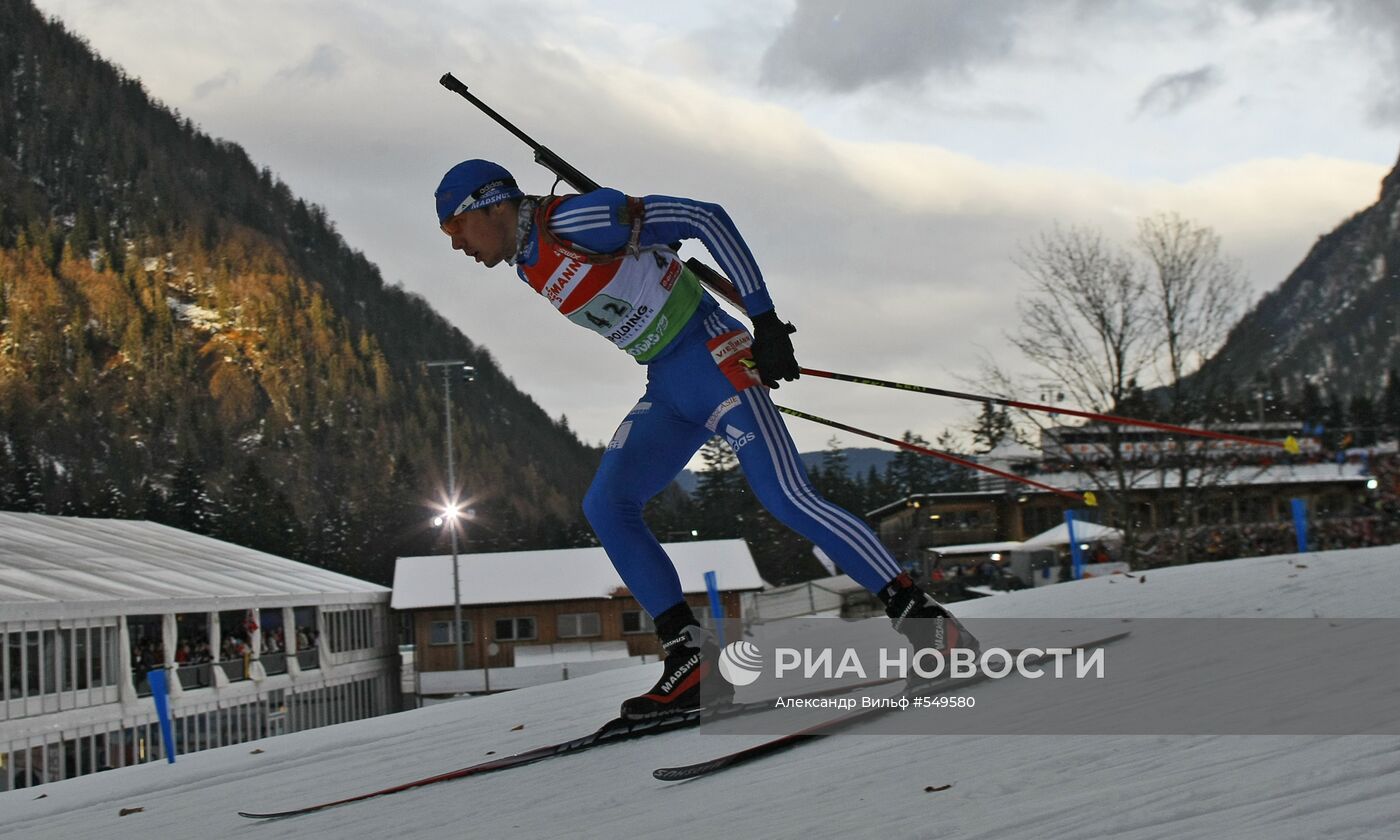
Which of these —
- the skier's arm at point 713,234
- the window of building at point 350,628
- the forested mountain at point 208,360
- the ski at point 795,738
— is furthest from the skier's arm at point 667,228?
the forested mountain at point 208,360

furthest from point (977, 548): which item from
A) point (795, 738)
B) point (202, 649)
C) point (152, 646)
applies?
point (795, 738)

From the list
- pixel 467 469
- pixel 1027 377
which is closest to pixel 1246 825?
pixel 1027 377

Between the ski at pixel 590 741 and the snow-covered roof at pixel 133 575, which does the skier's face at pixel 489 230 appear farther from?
the snow-covered roof at pixel 133 575

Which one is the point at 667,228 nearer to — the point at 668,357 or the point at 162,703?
the point at 668,357

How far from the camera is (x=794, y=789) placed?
2084 mm

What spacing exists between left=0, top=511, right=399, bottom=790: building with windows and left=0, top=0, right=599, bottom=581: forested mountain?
29378 millimetres

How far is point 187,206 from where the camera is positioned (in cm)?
13112

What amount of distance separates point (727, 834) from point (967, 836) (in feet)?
1.36

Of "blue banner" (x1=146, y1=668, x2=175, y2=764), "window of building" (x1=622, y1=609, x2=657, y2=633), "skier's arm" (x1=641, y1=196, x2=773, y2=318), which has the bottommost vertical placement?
"window of building" (x1=622, y1=609, x2=657, y2=633)

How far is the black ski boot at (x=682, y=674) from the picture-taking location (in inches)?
123

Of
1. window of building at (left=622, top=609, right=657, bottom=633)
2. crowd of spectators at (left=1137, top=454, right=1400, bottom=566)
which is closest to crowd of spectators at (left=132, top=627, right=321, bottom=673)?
window of building at (left=622, top=609, right=657, bottom=633)

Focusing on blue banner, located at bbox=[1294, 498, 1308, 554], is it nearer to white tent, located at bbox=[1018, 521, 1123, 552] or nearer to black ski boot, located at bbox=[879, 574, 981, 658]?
black ski boot, located at bbox=[879, 574, 981, 658]

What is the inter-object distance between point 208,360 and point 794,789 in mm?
118763

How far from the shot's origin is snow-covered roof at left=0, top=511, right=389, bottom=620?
15.7 metres
